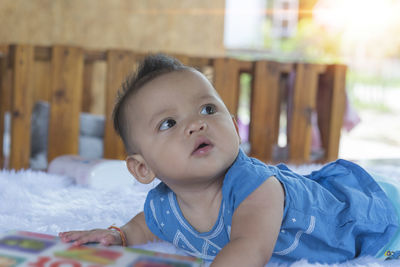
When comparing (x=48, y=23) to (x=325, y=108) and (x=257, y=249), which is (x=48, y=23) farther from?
(x=257, y=249)

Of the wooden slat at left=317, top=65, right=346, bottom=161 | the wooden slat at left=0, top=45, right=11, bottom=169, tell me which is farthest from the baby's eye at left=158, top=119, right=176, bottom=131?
the wooden slat at left=317, top=65, right=346, bottom=161

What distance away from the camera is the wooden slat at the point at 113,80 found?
88.4 inches

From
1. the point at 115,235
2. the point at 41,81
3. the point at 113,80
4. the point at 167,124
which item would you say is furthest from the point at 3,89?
the point at 167,124

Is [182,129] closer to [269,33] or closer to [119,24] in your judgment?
[119,24]

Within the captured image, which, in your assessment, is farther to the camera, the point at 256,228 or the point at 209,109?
the point at 209,109

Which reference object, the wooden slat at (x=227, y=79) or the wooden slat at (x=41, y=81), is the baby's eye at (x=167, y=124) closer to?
the wooden slat at (x=227, y=79)

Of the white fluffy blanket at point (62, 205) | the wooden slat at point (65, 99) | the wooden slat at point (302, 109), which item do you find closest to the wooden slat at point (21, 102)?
the wooden slat at point (65, 99)

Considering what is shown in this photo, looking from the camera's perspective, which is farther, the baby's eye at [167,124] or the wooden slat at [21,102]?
the wooden slat at [21,102]

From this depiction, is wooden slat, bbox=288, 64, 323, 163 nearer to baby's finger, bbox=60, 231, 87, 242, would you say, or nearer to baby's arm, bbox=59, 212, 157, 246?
baby's arm, bbox=59, 212, 157, 246

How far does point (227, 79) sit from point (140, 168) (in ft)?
5.46

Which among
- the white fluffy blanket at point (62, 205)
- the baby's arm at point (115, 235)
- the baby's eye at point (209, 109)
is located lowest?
the white fluffy blanket at point (62, 205)

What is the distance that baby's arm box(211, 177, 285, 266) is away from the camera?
0.66 metres

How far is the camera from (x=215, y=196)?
0.84 metres

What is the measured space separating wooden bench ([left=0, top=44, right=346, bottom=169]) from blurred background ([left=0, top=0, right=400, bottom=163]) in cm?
29
